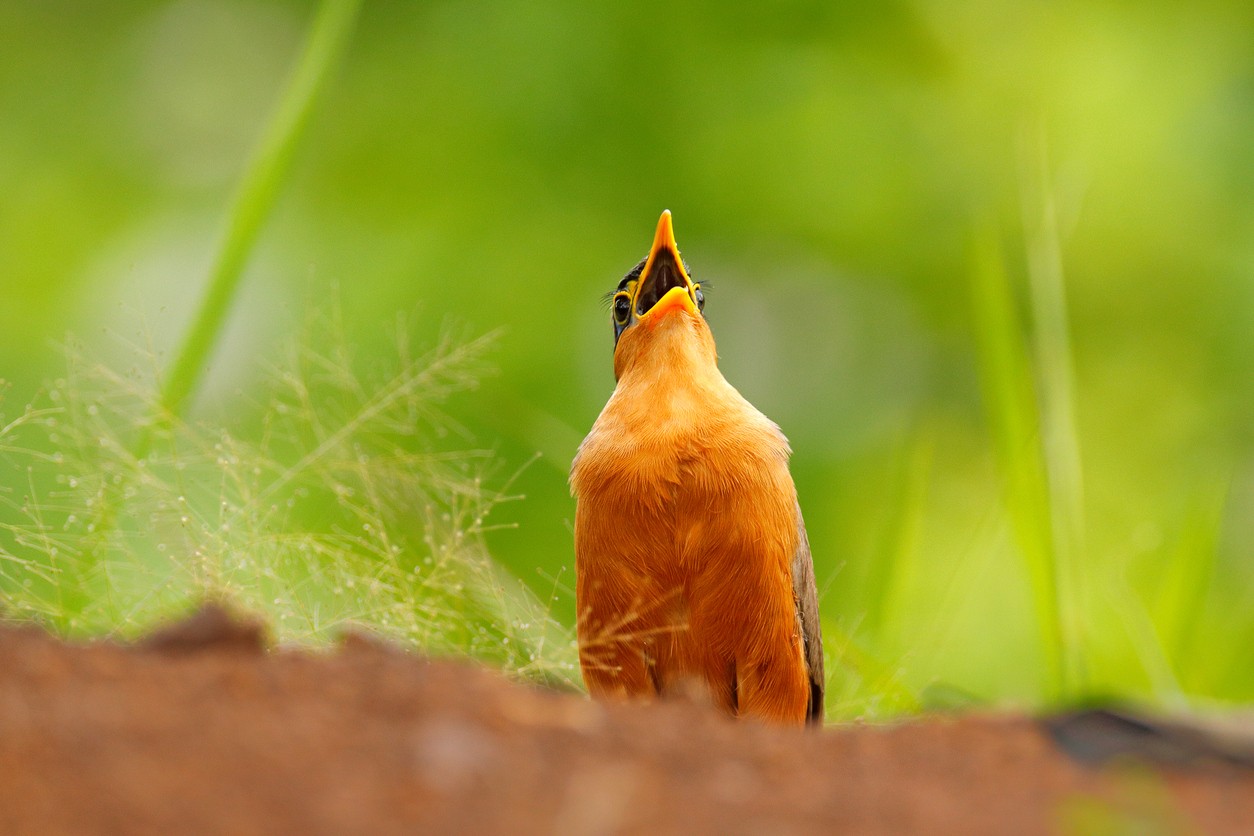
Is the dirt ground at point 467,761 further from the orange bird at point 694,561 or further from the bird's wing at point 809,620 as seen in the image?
the bird's wing at point 809,620

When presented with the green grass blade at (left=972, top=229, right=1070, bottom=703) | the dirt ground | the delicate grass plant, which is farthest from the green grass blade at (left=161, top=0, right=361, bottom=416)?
the green grass blade at (left=972, top=229, right=1070, bottom=703)

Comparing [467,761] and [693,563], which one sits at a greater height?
[467,761]

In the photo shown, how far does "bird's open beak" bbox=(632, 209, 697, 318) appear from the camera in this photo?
13.4 ft

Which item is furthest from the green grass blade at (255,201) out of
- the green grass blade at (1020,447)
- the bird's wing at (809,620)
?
the green grass blade at (1020,447)

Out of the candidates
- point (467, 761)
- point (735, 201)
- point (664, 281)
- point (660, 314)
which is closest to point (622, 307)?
point (664, 281)

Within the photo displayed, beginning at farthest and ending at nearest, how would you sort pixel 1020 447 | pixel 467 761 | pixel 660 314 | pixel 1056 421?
1. pixel 660 314
2. pixel 1056 421
3. pixel 1020 447
4. pixel 467 761

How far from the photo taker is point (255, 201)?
12.6ft

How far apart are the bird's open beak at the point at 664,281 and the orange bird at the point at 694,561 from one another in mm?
455

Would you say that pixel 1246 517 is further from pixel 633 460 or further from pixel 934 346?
pixel 633 460

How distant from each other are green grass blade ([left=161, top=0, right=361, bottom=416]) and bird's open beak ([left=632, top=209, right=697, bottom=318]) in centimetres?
111

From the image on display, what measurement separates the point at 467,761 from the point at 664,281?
9.02 feet

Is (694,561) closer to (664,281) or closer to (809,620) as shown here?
(809,620)

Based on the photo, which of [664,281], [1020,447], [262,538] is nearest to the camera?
[262,538]

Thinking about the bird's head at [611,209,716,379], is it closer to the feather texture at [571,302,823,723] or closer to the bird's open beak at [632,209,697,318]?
the bird's open beak at [632,209,697,318]
